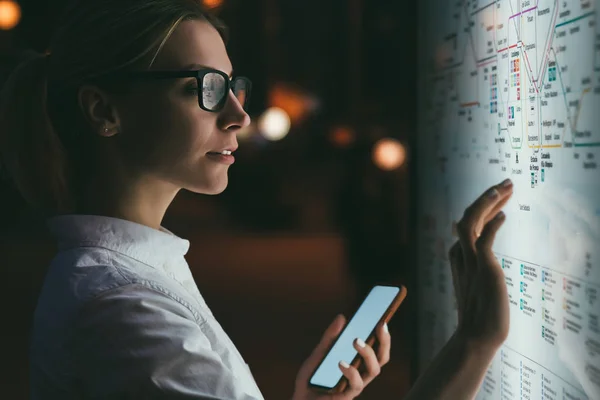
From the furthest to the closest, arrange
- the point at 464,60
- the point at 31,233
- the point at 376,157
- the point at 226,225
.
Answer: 1. the point at 226,225
2. the point at 31,233
3. the point at 376,157
4. the point at 464,60

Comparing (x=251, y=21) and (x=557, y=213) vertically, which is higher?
(x=251, y=21)

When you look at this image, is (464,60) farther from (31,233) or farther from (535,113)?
(31,233)

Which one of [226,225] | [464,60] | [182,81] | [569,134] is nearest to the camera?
[569,134]

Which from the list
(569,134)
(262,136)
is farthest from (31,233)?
(569,134)

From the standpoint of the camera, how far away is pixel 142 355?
816mm

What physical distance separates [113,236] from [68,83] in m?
0.22

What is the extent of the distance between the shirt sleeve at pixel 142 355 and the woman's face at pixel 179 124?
0.21m

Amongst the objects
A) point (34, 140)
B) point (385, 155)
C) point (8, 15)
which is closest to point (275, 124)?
point (8, 15)

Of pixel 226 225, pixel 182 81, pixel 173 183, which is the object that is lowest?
pixel 226 225

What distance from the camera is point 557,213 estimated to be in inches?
→ 33.4

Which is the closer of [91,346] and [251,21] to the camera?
[91,346]

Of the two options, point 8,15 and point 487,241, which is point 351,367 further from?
point 8,15

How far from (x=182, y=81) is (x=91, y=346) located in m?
0.37

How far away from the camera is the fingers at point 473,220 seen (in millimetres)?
933
